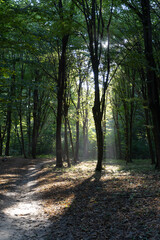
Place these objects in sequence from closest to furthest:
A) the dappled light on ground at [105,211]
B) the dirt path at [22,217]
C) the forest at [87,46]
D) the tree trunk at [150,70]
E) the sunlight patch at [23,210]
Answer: the dappled light on ground at [105,211]
the dirt path at [22,217]
the sunlight patch at [23,210]
the forest at [87,46]
the tree trunk at [150,70]

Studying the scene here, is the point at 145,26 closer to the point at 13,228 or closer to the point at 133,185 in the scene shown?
the point at 133,185

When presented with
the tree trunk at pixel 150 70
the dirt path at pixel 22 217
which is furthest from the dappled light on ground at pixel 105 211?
the tree trunk at pixel 150 70

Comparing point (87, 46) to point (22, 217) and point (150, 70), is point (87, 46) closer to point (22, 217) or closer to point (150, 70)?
point (150, 70)

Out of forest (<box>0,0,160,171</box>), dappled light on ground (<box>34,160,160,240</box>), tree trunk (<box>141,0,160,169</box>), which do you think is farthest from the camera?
tree trunk (<box>141,0,160,169</box>)

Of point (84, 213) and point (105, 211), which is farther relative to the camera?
point (84, 213)

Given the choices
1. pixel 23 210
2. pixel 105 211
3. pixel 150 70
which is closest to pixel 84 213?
pixel 105 211

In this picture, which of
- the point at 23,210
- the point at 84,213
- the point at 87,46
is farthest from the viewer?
the point at 87,46

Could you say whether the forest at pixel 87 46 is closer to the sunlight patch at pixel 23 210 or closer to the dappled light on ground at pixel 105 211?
the dappled light on ground at pixel 105 211

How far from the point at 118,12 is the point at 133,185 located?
34.2ft

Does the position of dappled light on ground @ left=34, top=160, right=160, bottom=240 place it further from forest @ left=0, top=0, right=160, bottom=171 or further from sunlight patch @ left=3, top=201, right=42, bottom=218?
forest @ left=0, top=0, right=160, bottom=171

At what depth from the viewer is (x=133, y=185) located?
25.8ft

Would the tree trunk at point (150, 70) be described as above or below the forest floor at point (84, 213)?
above

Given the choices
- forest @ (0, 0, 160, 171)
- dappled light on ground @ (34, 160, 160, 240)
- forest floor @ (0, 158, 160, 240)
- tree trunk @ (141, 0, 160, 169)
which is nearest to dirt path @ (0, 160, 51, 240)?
forest floor @ (0, 158, 160, 240)

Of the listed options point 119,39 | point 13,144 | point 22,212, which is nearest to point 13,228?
point 22,212
